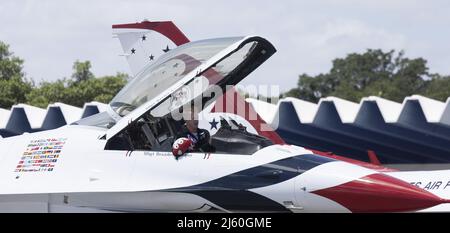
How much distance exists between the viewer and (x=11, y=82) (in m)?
57.6

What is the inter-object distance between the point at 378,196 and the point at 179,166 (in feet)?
6.54

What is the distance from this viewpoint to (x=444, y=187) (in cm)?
1251

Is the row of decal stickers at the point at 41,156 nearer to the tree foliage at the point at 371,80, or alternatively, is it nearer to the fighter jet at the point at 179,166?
the fighter jet at the point at 179,166

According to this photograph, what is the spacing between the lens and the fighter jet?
8305mm

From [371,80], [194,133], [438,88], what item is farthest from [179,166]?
[371,80]

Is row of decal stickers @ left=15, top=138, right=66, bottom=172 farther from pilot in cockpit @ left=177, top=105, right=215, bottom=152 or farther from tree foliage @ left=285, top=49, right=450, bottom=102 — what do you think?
tree foliage @ left=285, top=49, right=450, bottom=102

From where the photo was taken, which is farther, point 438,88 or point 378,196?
point 438,88

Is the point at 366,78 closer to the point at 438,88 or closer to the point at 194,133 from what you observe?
the point at 438,88

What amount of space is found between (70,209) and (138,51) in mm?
5084

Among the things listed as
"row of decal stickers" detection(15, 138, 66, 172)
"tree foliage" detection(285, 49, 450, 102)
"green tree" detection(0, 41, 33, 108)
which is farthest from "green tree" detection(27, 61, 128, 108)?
"row of decal stickers" detection(15, 138, 66, 172)

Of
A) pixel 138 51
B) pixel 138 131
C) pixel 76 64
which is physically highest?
pixel 76 64

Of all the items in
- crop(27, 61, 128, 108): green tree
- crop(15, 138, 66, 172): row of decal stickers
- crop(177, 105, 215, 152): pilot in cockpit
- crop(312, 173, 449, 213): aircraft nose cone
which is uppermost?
crop(27, 61, 128, 108): green tree
